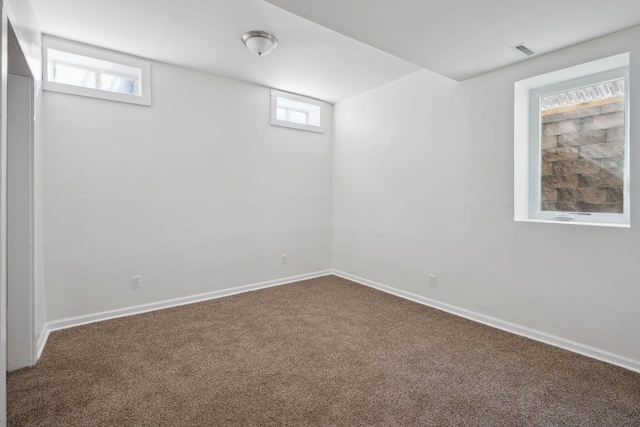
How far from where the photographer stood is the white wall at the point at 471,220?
7.68ft

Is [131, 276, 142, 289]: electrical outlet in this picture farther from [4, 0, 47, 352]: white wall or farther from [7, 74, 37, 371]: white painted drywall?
[7, 74, 37, 371]: white painted drywall

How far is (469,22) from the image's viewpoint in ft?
7.03

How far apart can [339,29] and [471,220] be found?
2.14 metres

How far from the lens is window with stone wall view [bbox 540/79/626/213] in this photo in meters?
2.46

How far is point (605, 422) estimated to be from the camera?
171 centimetres

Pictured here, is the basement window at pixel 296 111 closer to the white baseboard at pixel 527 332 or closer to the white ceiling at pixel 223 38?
the white ceiling at pixel 223 38

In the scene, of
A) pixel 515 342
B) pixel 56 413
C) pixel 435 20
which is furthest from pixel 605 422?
pixel 56 413

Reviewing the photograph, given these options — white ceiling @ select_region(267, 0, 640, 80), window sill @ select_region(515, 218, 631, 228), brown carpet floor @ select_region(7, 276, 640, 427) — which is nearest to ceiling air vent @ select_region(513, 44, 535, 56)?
white ceiling @ select_region(267, 0, 640, 80)

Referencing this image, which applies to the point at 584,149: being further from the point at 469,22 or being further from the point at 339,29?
the point at 339,29

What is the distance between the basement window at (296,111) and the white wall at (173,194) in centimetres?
11

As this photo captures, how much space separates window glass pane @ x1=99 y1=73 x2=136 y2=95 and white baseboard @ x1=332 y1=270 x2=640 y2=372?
11.9 feet

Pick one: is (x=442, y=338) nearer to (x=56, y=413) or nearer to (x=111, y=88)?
(x=56, y=413)

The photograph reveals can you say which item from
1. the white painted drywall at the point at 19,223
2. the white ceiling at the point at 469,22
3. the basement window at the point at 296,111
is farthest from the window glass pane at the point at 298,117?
the white painted drywall at the point at 19,223

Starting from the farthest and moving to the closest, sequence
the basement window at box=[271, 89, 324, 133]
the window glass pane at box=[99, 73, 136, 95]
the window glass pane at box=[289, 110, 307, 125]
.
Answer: the window glass pane at box=[289, 110, 307, 125] < the basement window at box=[271, 89, 324, 133] < the window glass pane at box=[99, 73, 136, 95]
